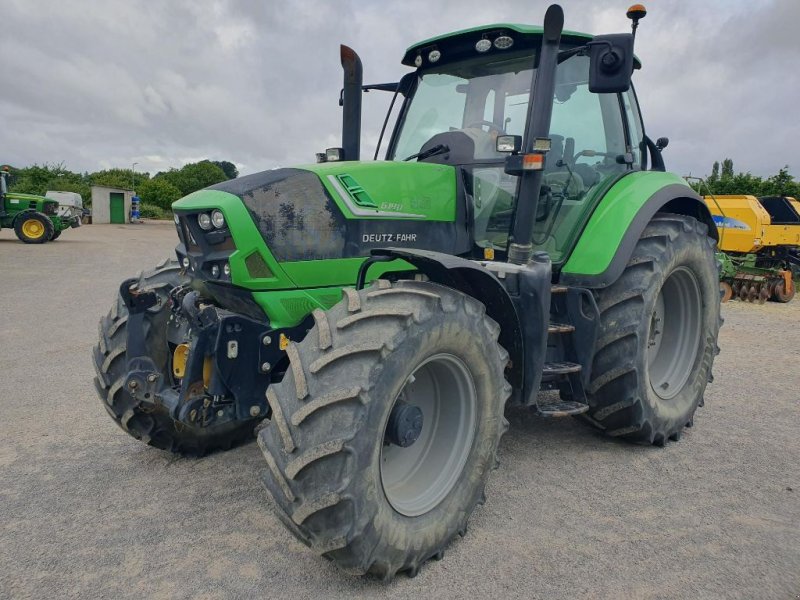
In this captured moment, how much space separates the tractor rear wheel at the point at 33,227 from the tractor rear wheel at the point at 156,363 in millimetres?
19054

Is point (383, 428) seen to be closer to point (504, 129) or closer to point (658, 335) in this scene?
point (504, 129)

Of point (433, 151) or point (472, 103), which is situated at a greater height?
point (472, 103)

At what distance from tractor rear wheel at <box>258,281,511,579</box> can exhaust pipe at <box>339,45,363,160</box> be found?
1.87 metres

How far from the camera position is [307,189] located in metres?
3.14

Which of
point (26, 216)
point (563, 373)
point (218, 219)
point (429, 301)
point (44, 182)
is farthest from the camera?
point (44, 182)

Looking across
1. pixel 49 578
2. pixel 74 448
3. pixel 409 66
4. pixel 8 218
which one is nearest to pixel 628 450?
pixel 409 66

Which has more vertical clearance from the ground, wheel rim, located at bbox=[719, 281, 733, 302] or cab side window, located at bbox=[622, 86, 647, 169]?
cab side window, located at bbox=[622, 86, 647, 169]

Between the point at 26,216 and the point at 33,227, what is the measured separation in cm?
41

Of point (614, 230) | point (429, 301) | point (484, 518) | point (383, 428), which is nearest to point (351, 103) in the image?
point (614, 230)

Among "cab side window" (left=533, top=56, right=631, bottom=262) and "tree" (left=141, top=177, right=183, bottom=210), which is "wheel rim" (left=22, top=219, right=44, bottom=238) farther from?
"tree" (left=141, top=177, right=183, bottom=210)

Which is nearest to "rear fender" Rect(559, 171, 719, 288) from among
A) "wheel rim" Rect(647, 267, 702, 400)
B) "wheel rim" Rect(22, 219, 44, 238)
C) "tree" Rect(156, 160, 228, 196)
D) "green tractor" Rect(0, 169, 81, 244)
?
"wheel rim" Rect(647, 267, 702, 400)

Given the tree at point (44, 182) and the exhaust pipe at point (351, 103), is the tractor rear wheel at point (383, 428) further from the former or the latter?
the tree at point (44, 182)

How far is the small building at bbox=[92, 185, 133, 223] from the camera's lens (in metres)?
36.4

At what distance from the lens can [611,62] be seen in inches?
126
